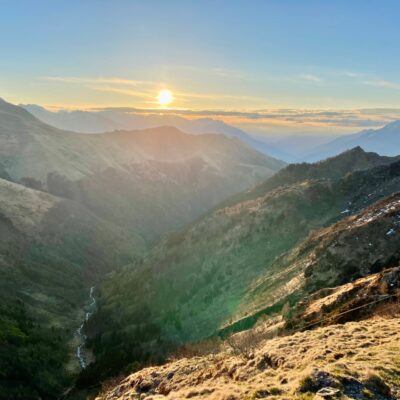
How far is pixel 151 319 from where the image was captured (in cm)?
11088

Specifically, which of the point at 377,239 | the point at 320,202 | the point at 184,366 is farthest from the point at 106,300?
the point at 184,366

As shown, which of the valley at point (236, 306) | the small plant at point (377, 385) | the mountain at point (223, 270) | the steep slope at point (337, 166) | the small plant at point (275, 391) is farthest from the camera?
the steep slope at point (337, 166)

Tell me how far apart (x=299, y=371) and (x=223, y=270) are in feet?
268

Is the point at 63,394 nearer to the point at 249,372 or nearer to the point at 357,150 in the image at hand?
the point at 249,372

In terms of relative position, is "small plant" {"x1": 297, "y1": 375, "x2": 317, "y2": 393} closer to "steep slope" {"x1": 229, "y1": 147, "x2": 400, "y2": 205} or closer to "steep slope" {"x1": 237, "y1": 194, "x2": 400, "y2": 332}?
"steep slope" {"x1": 237, "y1": 194, "x2": 400, "y2": 332}

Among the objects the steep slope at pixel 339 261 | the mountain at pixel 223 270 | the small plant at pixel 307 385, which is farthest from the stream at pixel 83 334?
the small plant at pixel 307 385

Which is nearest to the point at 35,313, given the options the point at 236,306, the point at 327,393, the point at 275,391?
the point at 236,306

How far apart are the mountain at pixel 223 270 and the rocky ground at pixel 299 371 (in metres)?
34.5

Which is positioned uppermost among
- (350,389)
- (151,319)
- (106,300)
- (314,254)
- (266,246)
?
(350,389)

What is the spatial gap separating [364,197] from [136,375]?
8903 centimetres

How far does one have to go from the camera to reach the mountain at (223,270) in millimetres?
87250

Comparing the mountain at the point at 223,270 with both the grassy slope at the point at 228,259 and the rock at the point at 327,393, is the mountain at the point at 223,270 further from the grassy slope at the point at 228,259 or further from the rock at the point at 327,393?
the rock at the point at 327,393

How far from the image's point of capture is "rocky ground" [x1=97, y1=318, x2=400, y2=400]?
2353cm

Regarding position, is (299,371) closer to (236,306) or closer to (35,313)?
(236,306)
